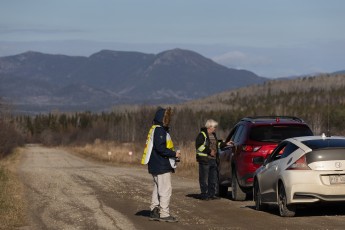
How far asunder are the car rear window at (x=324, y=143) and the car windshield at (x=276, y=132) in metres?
3.33

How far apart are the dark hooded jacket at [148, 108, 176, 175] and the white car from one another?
2.09 m

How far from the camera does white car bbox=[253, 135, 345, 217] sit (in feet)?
48.6

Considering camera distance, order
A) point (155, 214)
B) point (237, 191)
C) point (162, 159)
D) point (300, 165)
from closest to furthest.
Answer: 1. point (300, 165)
2. point (162, 159)
3. point (155, 214)
4. point (237, 191)

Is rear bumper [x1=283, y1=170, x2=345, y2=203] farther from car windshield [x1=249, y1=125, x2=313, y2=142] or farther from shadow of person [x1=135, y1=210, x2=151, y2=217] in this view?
car windshield [x1=249, y1=125, x2=313, y2=142]

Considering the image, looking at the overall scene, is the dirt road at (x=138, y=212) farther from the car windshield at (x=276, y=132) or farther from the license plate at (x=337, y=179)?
the car windshield at (x=276, y=132)

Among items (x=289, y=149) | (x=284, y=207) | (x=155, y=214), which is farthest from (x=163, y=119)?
(x=284, y=207)

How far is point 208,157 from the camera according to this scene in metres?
20.7

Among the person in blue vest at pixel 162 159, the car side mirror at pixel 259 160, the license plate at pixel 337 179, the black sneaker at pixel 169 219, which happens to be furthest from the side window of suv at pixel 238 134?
the license plate at pixel 337 179

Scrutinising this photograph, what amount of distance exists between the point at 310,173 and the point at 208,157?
5967mm

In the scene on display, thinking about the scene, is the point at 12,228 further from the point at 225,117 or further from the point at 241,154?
the point at 225,117

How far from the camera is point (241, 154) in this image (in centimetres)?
1906

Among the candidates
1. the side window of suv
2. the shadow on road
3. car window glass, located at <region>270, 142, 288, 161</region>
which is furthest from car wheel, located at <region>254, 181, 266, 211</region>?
the side window of suv

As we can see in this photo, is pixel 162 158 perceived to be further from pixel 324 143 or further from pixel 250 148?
pixel 250 148

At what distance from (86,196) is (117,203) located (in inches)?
101
